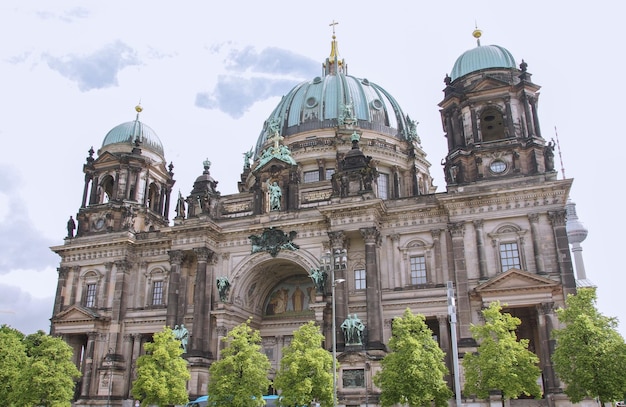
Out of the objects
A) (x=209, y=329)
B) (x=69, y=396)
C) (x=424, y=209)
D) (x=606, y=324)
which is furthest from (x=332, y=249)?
(x=69, y=396)

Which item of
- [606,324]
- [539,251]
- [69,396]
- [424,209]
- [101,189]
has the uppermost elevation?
[101,189]

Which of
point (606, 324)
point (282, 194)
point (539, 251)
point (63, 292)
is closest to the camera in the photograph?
point (606, 324)

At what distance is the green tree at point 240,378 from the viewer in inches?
1276

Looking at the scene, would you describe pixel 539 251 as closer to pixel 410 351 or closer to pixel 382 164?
pixel 410 351

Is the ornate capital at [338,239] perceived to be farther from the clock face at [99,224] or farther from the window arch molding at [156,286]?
the clock face at [99,224]

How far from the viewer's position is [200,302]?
139ft

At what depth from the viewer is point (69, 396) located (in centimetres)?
3897

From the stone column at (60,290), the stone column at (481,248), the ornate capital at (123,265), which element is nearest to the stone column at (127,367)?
the ornate capital at (123,265)

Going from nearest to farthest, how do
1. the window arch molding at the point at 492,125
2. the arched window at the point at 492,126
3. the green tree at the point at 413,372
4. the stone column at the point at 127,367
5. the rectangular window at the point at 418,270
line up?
the green tree at the point at 413,372
the rectangular window at the point at 418,270
the window arch molding at the point at 492,125
the stone column at the point at 127,367
the arched window at the point at 492,126

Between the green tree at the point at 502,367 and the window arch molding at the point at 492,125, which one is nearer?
the green tree at the point at 502,367

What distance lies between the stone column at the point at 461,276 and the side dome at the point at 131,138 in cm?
3019

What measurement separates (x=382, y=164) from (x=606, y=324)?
91.3 ft

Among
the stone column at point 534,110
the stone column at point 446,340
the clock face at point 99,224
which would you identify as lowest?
the stone column at point 446,340

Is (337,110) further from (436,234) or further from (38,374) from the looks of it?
(38,374)
